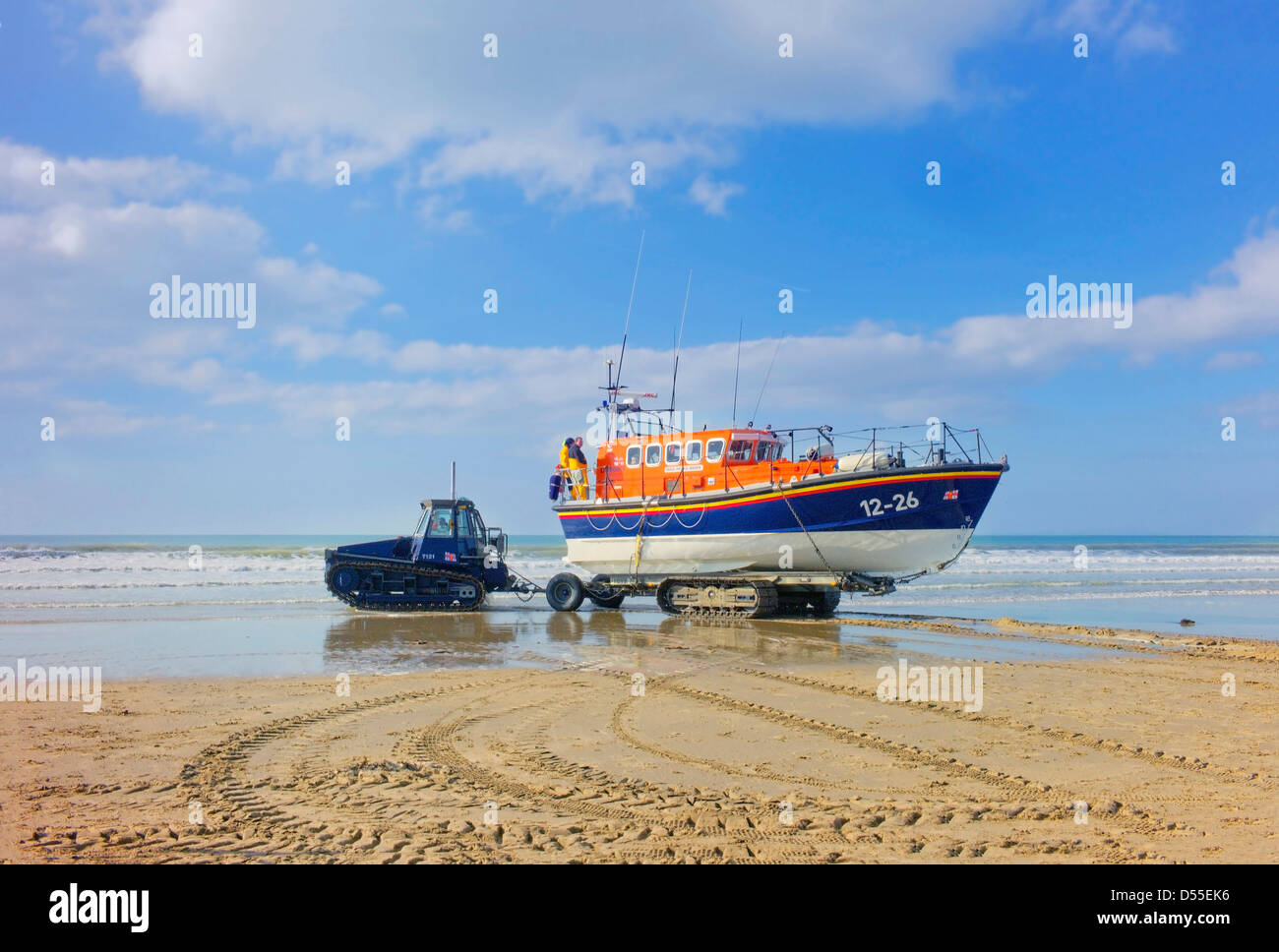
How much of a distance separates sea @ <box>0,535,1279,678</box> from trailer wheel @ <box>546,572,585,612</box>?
23.9 inches

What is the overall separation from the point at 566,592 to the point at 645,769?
13479 millimetres

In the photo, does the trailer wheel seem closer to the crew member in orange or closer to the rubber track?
the rubber track

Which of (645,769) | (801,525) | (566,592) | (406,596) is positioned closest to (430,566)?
(406,596)

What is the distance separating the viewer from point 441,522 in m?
19.8

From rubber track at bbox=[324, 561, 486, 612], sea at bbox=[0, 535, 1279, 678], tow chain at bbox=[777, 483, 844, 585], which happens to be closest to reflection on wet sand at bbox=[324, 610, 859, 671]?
sea at bbox=[0, 535, 1279, 678]

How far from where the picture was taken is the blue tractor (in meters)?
18.9

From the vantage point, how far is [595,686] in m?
9.51

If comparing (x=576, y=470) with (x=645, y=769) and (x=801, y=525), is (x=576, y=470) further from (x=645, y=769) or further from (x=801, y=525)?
(x=645, y=769)

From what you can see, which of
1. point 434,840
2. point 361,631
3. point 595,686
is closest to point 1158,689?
point 595,686

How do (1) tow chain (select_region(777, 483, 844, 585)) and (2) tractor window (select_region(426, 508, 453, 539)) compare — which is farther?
(2) tractor window (select_region(426, 508, 453, 539))

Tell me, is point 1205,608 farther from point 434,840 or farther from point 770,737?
point 434,840

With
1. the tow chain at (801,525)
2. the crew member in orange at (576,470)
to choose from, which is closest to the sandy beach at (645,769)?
the tow chain at (801,525)
